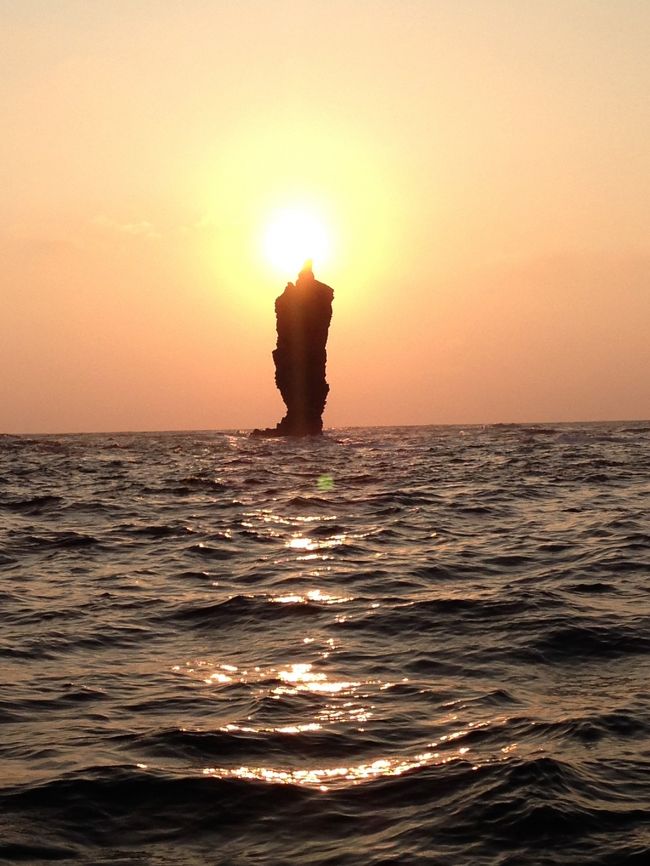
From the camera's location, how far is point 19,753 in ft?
24.3

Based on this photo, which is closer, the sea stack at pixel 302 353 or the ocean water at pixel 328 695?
the ocean water at pixel 328 695

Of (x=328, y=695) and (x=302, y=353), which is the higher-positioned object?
(x=302, y=353)

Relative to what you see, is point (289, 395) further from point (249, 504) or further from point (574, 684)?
point (574, 684)

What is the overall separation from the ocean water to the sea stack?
85.0 m

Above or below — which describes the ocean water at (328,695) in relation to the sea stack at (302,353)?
below

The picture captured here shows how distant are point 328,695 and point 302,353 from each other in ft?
324

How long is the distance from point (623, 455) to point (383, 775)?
4330 cm

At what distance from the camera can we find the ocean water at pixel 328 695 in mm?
5969

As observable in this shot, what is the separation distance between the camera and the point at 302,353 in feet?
350

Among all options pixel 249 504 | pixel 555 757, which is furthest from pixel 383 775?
pixel 249 504

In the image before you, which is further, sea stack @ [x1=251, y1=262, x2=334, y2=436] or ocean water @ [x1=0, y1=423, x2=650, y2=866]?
sea stack @ [x1=251, y1=262, x2=334, y2=436]

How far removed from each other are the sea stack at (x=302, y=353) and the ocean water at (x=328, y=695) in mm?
84989

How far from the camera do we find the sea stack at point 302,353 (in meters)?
106

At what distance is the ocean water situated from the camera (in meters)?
5.97
